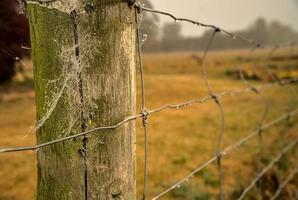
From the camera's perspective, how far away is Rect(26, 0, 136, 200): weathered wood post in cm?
77

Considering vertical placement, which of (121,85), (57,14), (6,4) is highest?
(6,4)

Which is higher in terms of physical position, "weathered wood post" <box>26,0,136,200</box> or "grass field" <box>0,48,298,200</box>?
"weathered wood post" <box>26,0,136,200</box>

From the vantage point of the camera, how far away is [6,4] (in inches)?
276

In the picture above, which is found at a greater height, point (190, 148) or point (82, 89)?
point (82, 89)

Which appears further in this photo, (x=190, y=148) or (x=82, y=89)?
(x=190, y=148)

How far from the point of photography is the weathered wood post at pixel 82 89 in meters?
0.77

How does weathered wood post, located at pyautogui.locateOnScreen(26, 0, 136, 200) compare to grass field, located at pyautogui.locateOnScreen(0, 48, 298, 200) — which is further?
grass field, located at pyautogui.locateOnScreen(0, 48, 298, 200)

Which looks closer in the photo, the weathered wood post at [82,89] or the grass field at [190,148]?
the weathered wood post at [82,89]

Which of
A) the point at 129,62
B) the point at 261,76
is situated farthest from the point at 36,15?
the point at 261,76

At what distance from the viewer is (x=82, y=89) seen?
790mm

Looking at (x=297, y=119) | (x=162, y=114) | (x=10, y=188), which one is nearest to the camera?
(x=10, y=188)

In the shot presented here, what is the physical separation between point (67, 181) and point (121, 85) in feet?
0.72

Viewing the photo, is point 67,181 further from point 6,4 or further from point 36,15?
point 6,4

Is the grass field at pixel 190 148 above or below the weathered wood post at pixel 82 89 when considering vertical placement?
below
